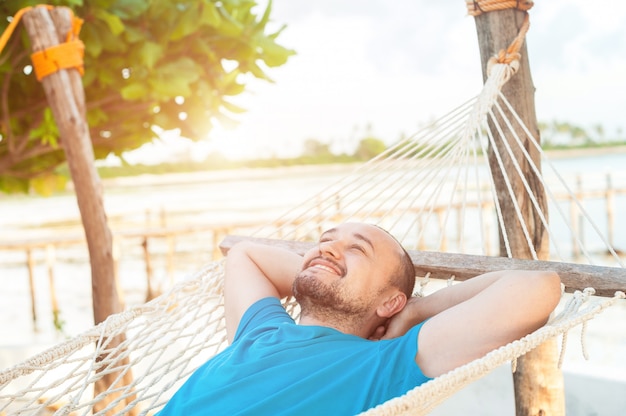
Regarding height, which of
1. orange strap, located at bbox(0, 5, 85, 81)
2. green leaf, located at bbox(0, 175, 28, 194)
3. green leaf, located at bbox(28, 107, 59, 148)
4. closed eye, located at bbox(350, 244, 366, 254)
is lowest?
closed eye, located at bbox(350, 244, 366, 254)

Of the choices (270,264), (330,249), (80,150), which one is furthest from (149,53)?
(330,249)

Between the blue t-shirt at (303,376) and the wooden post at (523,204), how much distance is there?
0.73 meters

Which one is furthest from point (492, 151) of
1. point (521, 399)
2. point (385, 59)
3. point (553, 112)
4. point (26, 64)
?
point (385, 59)

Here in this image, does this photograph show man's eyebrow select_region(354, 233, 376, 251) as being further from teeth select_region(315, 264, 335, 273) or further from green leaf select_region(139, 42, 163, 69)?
green leaf select_region(139, 42, 163, 69)

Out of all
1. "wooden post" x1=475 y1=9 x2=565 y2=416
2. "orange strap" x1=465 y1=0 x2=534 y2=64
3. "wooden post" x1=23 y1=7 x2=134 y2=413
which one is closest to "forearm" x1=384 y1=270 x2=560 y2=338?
"wooden post" x1=475 y1=9 x2=565 y2=416

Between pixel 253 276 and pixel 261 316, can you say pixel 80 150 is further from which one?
pixel 261 316

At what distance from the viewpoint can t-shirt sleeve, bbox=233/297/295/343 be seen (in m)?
1.23

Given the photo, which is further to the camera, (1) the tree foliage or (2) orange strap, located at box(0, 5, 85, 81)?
(1) the tree foliage

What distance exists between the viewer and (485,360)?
0.94 metres

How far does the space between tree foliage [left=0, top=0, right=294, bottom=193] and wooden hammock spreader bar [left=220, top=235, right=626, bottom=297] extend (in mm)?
1272

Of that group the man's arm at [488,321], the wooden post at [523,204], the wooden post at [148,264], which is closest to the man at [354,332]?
the man's arm at [488,321]

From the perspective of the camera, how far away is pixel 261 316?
1247 mm

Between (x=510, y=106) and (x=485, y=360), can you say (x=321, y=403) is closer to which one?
(x=485, y=360)

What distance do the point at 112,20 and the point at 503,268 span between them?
5.75 feet
